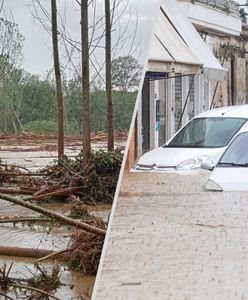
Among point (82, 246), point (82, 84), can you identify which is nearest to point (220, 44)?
point (82, 84)

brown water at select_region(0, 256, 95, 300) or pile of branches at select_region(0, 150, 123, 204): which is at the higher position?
pile of branches at select_region(0, 150, 123, 204)

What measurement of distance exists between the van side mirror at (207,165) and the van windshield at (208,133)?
17 millimetres

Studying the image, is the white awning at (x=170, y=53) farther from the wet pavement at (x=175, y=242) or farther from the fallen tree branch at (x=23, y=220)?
the fallen tree branch at (x=23, y=220)

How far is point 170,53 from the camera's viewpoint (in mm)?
722

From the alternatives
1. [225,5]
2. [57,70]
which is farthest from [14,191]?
[225,5]

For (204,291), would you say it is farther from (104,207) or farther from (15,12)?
(15,12)

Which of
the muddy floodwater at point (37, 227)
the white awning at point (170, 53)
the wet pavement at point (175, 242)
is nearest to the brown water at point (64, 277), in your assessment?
the muddy floodwater at point (37, 227)

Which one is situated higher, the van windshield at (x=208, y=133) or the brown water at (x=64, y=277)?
A: the van windshield at (x=208, y=133)

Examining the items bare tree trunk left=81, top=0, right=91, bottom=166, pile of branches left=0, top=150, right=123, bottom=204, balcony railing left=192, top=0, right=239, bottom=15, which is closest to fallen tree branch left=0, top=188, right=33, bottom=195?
pile of branches left=0, top=150, right=123, bottom=204

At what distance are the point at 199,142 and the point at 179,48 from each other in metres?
0.09

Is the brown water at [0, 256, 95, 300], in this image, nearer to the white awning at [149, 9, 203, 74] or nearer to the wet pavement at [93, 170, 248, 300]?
the wet pavement at [93, 170, 248, 300]

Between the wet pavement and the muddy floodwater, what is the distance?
2.0 inches

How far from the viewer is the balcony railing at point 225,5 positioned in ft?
2.57

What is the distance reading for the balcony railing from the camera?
0.78 m
